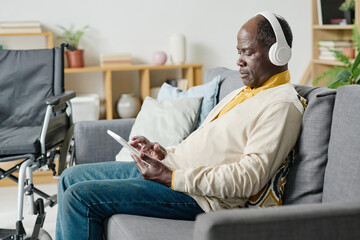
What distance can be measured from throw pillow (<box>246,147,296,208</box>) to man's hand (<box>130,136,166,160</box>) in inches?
16.4

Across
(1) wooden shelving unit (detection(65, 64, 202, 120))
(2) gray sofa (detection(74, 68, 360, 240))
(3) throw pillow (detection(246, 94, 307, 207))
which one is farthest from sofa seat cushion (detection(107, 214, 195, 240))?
(1) wooden shelving unit (detection(65, 64, 202, 120))

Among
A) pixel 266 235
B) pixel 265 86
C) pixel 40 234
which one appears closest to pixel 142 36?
pixel 40 234

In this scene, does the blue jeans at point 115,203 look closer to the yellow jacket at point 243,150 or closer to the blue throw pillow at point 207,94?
the yellow jacket at point 243,150

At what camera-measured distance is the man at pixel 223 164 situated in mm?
1680

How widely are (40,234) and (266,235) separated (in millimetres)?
1767

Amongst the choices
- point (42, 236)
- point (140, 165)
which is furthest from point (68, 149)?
point (140, 165)

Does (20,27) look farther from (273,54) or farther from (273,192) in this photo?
(273,192)

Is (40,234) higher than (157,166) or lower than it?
lower

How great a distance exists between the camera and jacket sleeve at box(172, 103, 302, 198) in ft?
5.46

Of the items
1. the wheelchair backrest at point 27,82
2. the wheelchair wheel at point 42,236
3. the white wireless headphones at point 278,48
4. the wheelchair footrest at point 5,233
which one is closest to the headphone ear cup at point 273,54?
the white wireless headphones at point 278,48

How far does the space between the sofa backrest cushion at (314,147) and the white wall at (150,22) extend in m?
3.07

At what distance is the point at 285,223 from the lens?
122 centimetres

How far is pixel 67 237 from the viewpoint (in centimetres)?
182

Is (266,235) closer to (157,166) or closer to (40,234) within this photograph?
(157,166)
